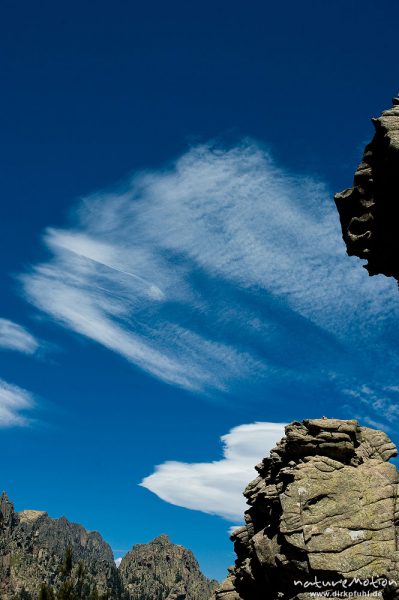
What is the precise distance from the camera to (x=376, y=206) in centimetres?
2362

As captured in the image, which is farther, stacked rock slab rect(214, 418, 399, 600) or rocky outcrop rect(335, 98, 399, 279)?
stacked rock slab rect(214, 418, 399, 600)

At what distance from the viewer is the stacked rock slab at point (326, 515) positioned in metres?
36.9

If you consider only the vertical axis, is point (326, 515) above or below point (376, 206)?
below

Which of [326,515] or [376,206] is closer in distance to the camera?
[376,206]

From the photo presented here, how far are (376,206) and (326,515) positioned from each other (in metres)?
28.3

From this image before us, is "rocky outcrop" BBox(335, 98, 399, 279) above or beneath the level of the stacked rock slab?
above

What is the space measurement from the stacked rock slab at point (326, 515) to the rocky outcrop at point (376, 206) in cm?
2191

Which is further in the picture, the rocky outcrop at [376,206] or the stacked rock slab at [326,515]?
the stacked rock slab at [326,515]

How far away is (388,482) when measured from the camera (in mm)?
42875

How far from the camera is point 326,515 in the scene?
1578 inches

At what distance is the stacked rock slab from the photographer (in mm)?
36906

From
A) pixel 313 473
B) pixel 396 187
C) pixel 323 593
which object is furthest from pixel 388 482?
pixel 396 187

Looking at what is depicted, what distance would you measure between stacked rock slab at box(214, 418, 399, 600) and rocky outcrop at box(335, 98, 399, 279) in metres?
21.9

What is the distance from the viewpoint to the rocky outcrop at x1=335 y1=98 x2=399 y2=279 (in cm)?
2184
